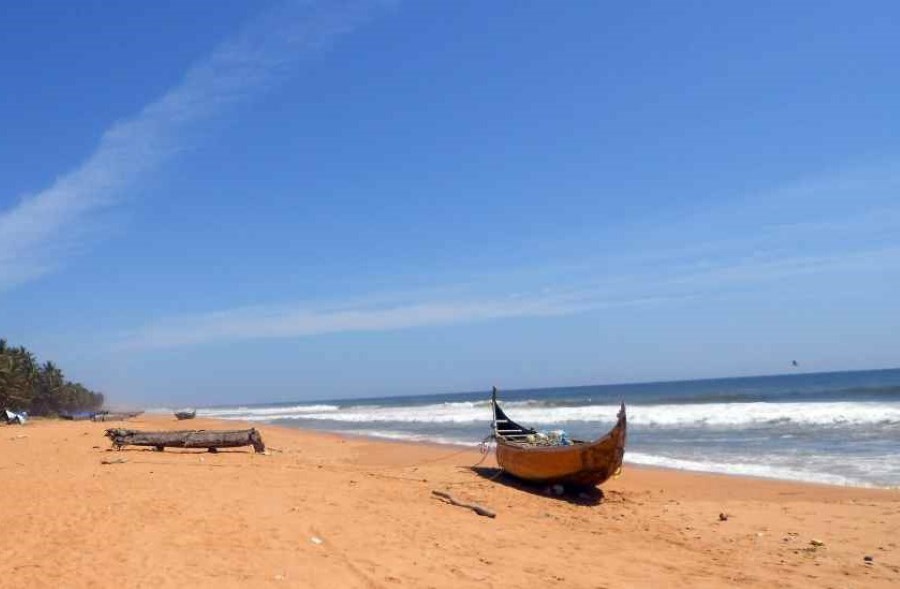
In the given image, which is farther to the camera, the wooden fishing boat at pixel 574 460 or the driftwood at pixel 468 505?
the wooden fishing boat at pixel 574 460

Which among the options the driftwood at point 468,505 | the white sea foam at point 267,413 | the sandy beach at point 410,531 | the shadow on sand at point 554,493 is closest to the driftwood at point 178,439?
the sandy beach at point 410,531

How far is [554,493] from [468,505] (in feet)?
8.21

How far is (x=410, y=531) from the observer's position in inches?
354

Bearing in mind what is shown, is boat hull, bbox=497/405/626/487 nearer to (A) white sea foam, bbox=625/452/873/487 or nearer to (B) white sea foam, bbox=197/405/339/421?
(A) white sea foam, bbox=625/452/873/487

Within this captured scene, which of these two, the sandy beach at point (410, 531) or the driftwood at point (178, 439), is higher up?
the driftwood at point (178, 439)

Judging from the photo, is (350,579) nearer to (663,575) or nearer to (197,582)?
(197,582)

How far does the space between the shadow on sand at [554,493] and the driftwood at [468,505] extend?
2.03m

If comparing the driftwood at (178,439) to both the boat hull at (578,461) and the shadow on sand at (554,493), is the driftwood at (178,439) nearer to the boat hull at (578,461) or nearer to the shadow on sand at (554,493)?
the shadow on sand at (554,493)

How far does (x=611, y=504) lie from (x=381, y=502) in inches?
158

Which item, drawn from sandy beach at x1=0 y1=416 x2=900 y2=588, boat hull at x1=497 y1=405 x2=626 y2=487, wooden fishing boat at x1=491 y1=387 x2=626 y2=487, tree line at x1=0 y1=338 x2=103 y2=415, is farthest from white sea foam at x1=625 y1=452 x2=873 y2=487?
tree line at x1=0 y1=338 x2=103 y2=415

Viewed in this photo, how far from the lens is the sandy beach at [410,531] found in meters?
7.04

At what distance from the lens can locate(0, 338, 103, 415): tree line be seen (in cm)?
4128

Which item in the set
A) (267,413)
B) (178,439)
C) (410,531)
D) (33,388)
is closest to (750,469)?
(410,531)

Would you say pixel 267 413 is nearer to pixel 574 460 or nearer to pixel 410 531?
pixel 574 460
